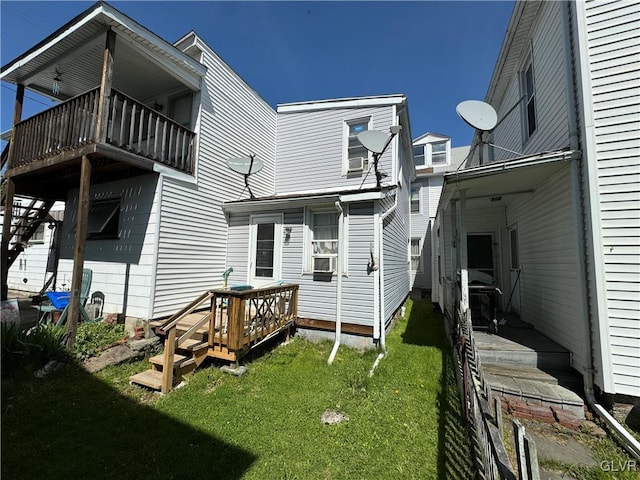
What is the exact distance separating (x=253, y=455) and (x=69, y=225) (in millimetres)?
9144

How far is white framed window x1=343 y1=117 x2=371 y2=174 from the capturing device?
8766 millimetres

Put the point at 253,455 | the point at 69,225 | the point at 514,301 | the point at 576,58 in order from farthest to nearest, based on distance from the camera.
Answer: the point at 69,225, the point at 514,301, the point at 576,58, the point at 253,455

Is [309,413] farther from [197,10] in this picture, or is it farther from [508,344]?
[197,10]

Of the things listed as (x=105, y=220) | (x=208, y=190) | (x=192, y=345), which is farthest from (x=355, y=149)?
(x=105, y=220)

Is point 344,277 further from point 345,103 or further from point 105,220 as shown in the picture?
point 105,220

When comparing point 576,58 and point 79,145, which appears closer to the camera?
point 576,58

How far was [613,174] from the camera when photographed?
3910 mm

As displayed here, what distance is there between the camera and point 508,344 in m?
4.98

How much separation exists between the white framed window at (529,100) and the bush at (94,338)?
34.4ft

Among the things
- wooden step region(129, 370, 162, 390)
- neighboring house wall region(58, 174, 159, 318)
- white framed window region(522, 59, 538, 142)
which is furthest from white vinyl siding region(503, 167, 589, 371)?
neighboring house wall region(58, 174, 159, 318)

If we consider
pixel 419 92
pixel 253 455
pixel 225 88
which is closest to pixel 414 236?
pixel 419 92

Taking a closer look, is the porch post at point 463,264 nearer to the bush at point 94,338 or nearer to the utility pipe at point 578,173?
the utility pipe at point 578,173

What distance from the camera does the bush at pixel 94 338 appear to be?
→ 5.13 m

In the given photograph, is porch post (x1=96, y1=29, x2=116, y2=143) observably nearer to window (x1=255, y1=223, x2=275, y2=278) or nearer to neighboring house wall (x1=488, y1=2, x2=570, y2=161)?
window (x1=255, y1=223, x2=275, y2=278)
